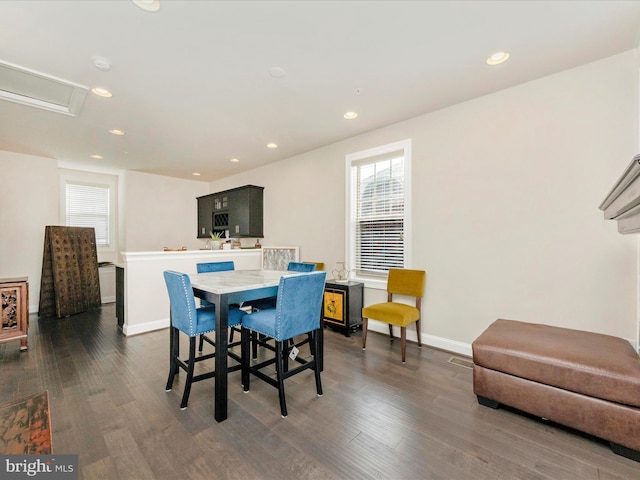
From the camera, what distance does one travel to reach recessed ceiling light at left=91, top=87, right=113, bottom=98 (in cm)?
270

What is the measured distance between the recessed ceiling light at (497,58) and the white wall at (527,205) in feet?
1.82

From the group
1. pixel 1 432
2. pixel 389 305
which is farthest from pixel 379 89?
pixel 1 432

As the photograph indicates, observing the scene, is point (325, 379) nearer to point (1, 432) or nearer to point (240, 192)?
point (1, 432)

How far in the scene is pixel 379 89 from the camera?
8.95 ft

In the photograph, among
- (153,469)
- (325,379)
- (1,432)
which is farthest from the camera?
(325,379)

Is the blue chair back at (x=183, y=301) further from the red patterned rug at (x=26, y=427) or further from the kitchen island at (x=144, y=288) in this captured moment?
the kitchen island at (x=144, y=288)

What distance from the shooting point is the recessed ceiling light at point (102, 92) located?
8.84ft

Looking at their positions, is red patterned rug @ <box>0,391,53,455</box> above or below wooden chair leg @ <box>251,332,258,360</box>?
above

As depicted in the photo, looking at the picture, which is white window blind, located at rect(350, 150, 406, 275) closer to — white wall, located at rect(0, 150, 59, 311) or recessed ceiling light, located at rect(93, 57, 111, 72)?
recessed ceiling light, located at rect(93, 57, 111, 72)

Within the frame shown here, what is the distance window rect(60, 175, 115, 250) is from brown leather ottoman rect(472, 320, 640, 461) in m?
7.15

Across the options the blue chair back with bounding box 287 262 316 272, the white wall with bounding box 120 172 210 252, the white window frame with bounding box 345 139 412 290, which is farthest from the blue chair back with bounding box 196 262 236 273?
the white wall with bounding box 120 172 210 252

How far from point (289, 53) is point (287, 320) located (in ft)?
6.91

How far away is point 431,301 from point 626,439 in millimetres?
1788

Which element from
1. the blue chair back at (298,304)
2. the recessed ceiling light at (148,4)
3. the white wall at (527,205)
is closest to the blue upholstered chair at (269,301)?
the blue chair back at (298,304)
